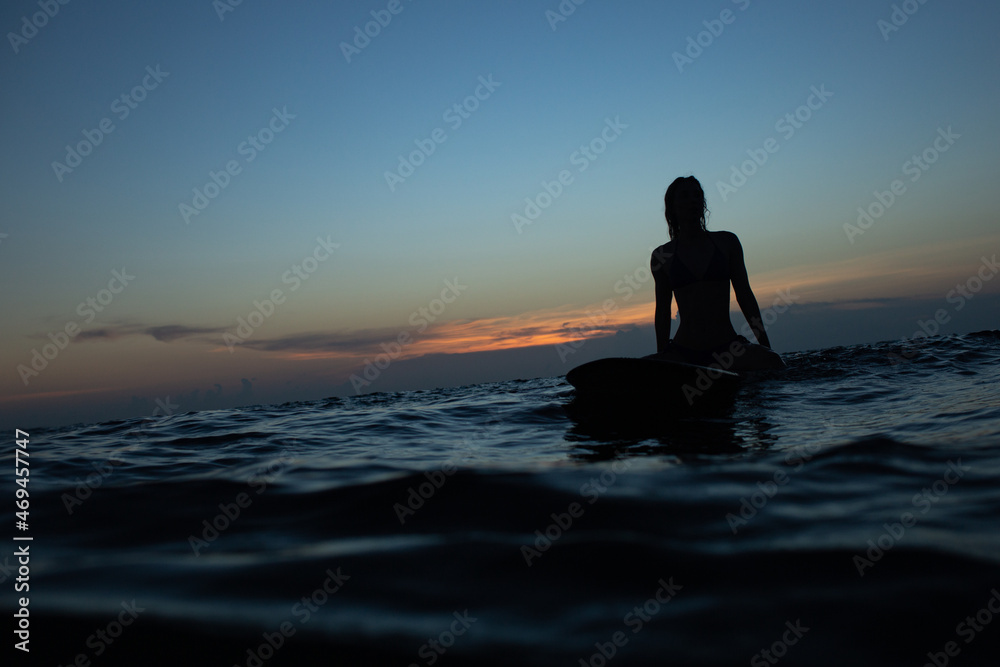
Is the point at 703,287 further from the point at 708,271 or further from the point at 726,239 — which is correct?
the point at 726,239

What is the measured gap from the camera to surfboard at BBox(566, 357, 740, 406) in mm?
4816

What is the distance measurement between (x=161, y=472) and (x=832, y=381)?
20.5 ft

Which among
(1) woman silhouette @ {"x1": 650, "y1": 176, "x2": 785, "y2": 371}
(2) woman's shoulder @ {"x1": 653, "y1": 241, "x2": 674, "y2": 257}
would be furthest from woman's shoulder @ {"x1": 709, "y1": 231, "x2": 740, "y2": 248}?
(2) woman's shoulder @ {"x1": 653, "y1": 241, "x2": 674, "y2": 257}

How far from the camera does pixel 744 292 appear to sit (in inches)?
247

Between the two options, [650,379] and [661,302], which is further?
[661,302]

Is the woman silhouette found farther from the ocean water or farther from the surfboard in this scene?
the ocean water

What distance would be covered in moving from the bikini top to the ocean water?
2395 mm

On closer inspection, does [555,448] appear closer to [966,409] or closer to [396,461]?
[396,461]

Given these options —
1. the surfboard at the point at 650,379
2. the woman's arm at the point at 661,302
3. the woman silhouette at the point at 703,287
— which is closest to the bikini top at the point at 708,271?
the woman silhouette at the point at 703,287

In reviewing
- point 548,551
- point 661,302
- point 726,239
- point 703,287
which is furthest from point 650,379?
point 548,551

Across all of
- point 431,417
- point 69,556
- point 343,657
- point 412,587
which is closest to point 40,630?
point 69,556

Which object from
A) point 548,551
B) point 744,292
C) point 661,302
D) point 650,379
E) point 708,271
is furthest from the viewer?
point 661,302

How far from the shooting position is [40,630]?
58.7 inches

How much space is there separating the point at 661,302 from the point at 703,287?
2.46ft
